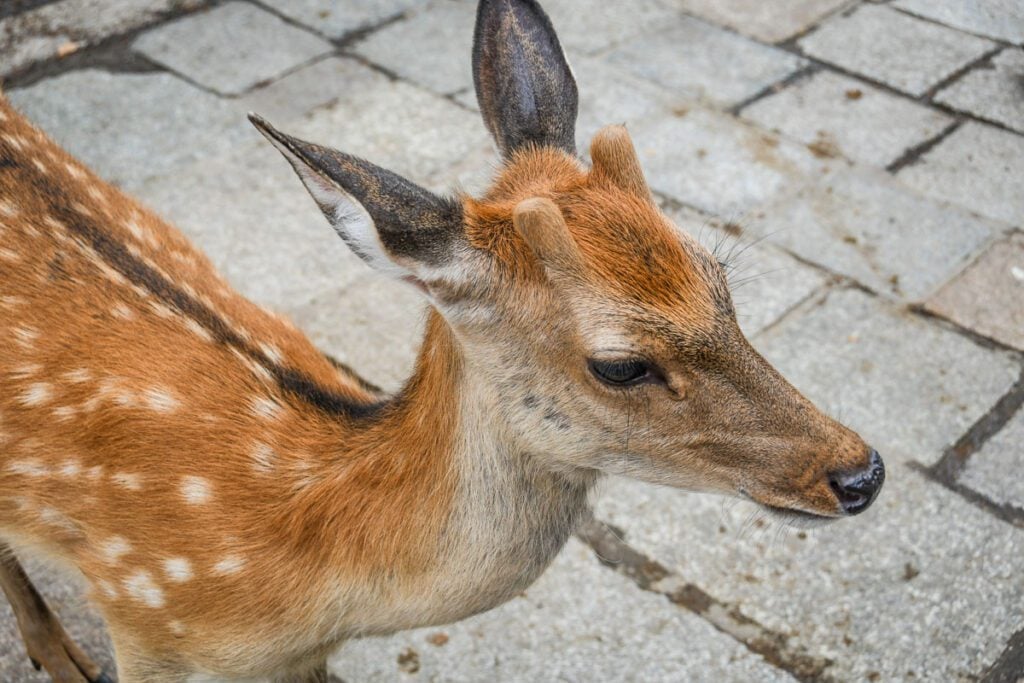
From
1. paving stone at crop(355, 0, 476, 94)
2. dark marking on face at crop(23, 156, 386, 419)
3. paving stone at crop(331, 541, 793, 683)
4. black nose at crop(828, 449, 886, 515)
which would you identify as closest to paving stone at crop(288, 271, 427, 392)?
paving stone at crop(331, 541, 793, 683)

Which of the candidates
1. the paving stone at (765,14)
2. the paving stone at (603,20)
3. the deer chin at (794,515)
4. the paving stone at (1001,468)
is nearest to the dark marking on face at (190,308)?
the deer chin at (794,515)

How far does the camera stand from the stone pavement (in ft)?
11.3

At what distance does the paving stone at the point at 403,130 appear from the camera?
525cm

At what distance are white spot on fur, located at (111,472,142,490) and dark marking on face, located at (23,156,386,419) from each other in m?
0.37

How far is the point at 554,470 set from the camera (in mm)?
2486

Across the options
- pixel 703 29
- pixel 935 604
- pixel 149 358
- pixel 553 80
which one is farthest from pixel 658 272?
pixel 703 29

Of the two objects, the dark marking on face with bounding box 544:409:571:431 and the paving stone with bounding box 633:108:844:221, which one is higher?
the dark marking on face with bounding box 544:409:571:431

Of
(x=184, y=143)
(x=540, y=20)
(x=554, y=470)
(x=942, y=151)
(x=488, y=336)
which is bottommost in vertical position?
(x=942, y=151)

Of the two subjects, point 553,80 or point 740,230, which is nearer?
point 553,80

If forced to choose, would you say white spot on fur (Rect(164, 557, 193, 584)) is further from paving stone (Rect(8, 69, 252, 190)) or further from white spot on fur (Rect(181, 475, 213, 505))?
paving stone (Rect(8, 69, 252, 190))

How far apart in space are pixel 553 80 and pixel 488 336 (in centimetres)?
71

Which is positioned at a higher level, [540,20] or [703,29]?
[540,20]

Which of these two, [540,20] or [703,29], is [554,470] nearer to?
[540,20]

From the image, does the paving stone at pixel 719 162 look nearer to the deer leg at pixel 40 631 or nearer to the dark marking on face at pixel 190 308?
the dark marking on face at pixel 190 308
